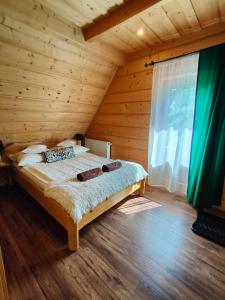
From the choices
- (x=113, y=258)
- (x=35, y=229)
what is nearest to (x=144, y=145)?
(x=113, y=258)

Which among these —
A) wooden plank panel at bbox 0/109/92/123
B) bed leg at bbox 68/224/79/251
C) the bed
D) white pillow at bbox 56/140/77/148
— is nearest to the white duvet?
the bed

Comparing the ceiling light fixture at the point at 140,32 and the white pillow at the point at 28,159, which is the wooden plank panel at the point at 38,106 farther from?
the ceiling light fixture at the point at 140,32

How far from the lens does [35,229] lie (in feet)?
6.23

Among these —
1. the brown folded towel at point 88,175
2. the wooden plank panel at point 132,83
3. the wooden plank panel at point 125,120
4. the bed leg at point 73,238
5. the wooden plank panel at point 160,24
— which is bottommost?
the bed leg at point 73,238

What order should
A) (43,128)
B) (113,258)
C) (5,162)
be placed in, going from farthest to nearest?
(43,128) < (5,162) < (113,258)

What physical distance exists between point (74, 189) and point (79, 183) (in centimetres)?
16

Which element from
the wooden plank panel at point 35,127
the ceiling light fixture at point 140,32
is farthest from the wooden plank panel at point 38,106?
the ceiling light fixture at point 140,32

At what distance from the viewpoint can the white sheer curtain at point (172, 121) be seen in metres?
2.34

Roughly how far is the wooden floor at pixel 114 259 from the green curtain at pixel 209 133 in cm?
44

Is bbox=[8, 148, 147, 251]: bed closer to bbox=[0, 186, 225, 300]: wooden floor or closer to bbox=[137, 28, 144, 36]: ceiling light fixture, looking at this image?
bbox=[0, 186, 225, 300]: wooden floor

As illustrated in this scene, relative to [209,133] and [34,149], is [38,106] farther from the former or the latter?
[209,133]

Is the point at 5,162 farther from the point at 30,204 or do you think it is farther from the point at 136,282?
the point at 136,282

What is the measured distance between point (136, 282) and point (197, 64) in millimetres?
2601

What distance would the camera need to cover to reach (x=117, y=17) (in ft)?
5.95
